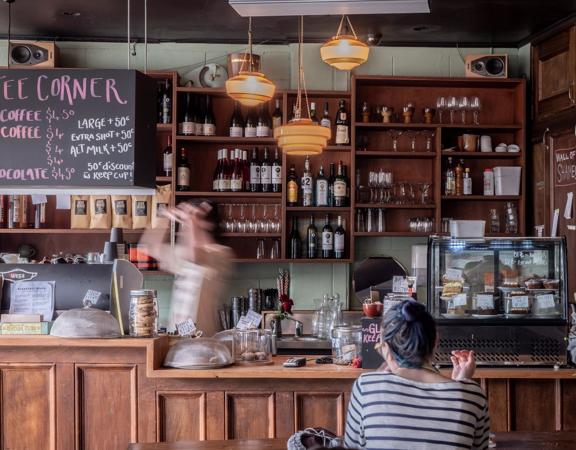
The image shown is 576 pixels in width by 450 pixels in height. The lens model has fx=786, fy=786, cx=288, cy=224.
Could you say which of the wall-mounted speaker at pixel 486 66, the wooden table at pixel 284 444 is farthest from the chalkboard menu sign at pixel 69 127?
the wall-mounted speaker at pixel 486 66

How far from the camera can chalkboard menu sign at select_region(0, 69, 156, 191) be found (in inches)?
148

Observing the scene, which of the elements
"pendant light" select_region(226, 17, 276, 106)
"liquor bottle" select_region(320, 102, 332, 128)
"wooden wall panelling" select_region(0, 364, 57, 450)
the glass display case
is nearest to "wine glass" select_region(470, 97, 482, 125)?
"liquor bottle" select_region(320, 102, 332, 128)

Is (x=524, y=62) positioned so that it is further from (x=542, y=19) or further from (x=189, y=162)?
(x=189, y=162)

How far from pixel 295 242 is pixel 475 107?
176cm

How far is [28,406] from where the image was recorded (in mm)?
3562

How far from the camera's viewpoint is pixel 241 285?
630 centimetres

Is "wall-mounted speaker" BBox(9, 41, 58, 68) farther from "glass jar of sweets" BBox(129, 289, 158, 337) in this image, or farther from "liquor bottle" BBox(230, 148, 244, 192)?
"glass jar of sweets" BBox(129, 289, 158, 337)

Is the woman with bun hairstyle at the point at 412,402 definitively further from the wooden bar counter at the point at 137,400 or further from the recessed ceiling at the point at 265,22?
the recessed ceiling at the point at 265,22

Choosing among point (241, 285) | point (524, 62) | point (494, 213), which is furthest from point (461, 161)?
point (241, 285)

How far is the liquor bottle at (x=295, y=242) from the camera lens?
6.11 m

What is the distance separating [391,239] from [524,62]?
69.9 inches

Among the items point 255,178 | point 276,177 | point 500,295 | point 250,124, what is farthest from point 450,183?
point 500,295

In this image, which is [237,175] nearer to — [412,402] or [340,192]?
[340,192]

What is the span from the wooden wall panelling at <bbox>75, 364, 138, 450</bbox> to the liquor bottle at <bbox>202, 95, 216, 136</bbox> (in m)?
2.86
